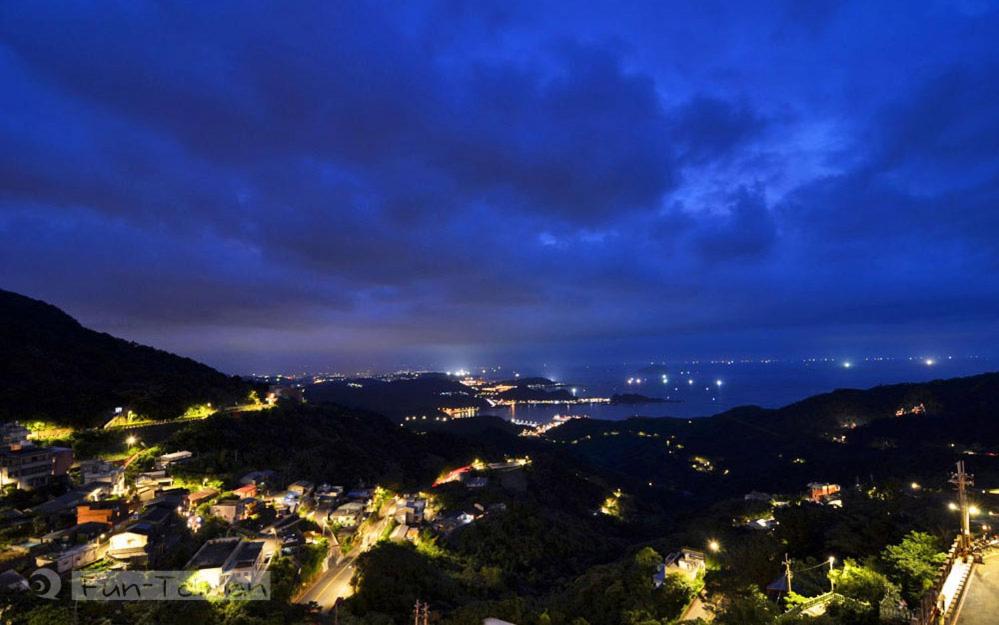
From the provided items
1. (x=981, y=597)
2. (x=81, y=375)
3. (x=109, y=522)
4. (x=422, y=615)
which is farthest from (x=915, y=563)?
(x=81, y=375)

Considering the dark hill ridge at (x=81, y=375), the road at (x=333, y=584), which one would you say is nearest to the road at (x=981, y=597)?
the road at (x=333, y=584)

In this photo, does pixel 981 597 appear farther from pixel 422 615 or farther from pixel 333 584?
pixel 333 584

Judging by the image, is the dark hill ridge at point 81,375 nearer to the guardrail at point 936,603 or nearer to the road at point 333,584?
the road at point 333,584

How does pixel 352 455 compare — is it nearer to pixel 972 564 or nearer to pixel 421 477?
pixel 421 477

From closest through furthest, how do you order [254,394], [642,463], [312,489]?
[312,489] → [254,394] → [642,463]

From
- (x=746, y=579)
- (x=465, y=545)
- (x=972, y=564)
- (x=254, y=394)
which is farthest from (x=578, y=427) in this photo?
(x=972, y=564)

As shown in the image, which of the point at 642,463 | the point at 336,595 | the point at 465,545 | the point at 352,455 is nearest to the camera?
the point at 336,595
